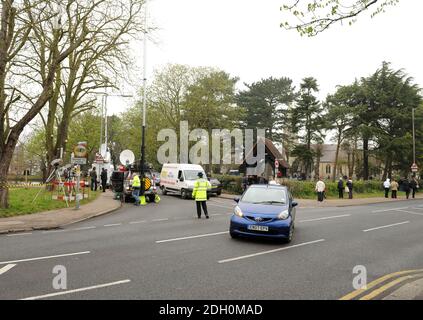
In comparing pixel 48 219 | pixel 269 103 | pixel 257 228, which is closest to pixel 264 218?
pixel 257 228

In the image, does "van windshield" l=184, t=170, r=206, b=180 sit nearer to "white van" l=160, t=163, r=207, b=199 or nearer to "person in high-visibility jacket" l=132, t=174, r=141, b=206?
"white van" l=160, t=163, r=207, b=199

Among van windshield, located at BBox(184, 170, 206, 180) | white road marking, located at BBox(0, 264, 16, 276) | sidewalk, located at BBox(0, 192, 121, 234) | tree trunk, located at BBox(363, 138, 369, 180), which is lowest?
sidewalk, located at BBox(0, 192, 121, 234)

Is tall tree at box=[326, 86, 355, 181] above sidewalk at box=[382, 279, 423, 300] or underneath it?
above

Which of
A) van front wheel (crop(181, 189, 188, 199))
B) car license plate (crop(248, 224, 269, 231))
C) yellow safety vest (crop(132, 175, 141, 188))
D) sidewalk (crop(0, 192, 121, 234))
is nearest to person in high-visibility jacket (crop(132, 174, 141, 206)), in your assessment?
yellow safety vest (crop(132, 175, 141, 188))

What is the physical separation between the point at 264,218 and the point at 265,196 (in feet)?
4.29

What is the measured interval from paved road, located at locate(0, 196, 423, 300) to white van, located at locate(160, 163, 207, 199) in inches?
489

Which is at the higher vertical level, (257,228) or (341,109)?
(341,109)

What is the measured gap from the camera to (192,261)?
7398 millimetres

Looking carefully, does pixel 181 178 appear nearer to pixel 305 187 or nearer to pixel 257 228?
pixel 305 187

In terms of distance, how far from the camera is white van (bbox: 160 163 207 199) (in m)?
25.2

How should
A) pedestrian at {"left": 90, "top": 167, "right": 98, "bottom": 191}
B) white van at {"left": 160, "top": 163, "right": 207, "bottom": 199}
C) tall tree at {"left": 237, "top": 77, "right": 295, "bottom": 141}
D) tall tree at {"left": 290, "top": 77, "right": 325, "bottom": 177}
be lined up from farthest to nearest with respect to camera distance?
tall tree at {"left": 237, "top": 77, "right": 295, "bottom": 141} → tall tree at {"left": 290, "top": 77, "right": 325, "bottom": 177} → pedestrian at {"left": 90, "top": 167, "right": 98, "bottom": 191} → white van at {"left": 160, "top": 163, "right": 207, "bottom": 199}
